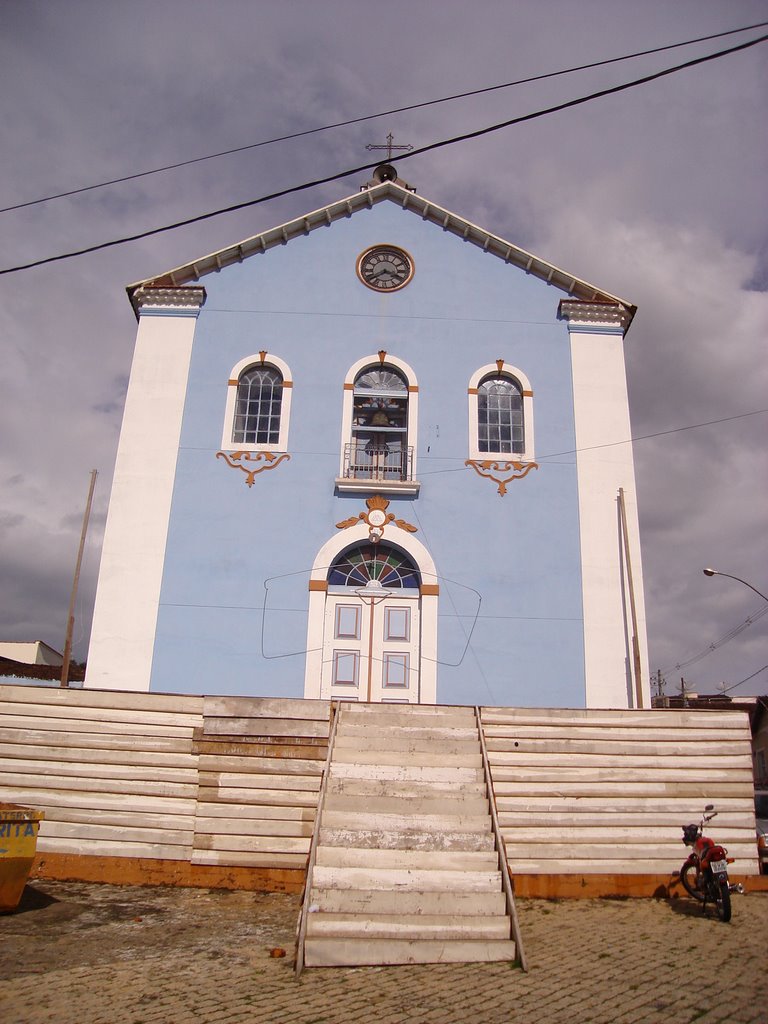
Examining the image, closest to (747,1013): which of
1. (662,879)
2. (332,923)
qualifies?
(332,923)

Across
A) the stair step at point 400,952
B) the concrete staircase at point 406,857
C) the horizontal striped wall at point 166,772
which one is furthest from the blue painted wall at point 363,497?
the stair step at point 400,952

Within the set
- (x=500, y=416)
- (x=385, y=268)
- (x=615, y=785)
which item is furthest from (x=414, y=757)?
(x=385, y=268)

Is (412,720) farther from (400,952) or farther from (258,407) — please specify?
(258,407)

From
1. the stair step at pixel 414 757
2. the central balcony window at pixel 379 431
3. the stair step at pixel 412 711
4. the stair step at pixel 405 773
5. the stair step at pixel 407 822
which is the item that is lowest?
the stair step at pixel 407 822

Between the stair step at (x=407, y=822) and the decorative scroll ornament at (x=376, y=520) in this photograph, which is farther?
the decorative scroll ornament at (x=376, y=520)

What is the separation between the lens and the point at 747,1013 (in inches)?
215

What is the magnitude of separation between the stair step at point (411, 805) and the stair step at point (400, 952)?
169 centimetres

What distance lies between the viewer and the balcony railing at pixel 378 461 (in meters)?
14.7

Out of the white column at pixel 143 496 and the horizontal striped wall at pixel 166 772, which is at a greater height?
the white column at pixel 143 496

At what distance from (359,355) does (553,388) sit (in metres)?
3.94

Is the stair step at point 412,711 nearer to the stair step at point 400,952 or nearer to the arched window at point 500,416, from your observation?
the stair step at point 400,952

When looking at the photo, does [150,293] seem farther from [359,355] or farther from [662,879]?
[662,879]

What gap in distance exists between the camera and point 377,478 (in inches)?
579

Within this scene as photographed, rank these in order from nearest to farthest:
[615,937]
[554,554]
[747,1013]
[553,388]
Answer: [747,1013] < [615,937] < [554,554] < [553,388]
